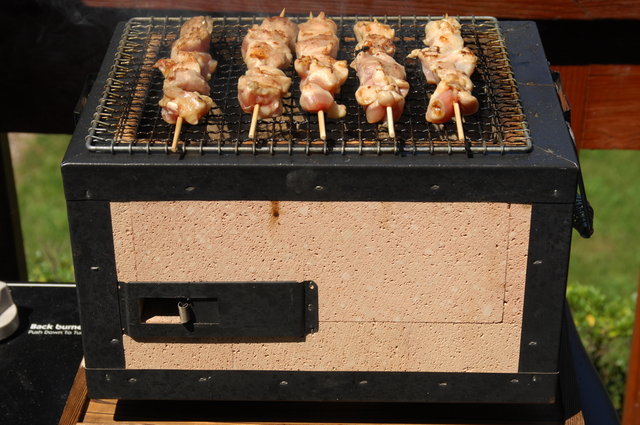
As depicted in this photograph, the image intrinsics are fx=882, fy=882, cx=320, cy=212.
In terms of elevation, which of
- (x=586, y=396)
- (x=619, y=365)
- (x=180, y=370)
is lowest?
(x=619, y=365)

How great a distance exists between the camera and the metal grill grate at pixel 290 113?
2.44 metres

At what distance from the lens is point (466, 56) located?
2.85 m

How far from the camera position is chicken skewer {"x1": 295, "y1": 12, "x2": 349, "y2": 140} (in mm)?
2617

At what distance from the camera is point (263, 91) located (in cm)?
260

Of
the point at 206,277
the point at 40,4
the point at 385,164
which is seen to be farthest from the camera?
the point at 40,4

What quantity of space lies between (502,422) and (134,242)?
1321mm

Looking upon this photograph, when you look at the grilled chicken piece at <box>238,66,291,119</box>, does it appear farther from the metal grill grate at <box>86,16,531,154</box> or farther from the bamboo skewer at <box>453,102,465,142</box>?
the bamboo skewer at <box>453,102,465,142</box>

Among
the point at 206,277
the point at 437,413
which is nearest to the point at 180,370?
the point at 206,277

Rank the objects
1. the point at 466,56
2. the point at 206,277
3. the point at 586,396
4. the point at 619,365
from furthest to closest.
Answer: the point at 619,365, the point at 586,396, the point at 466,56, the point at 206,277

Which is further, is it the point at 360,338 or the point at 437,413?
the point at 437,413

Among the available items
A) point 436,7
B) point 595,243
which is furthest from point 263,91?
point 595,243

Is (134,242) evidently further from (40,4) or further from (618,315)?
(618,315)

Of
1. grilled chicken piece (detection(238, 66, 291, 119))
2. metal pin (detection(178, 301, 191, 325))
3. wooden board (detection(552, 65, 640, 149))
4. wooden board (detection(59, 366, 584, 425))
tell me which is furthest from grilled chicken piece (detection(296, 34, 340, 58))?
wooden board (detection(552, 65, 640, 149))

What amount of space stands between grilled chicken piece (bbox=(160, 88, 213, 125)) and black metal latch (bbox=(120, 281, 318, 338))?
0.48 m
